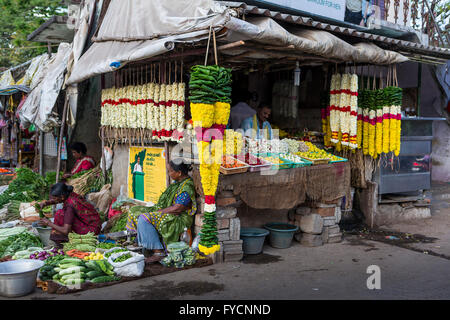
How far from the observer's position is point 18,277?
4.01 metres

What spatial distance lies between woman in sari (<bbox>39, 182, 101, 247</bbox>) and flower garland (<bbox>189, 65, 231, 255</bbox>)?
6.07 feet

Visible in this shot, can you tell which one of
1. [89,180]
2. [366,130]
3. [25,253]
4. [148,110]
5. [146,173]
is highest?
[148,110]

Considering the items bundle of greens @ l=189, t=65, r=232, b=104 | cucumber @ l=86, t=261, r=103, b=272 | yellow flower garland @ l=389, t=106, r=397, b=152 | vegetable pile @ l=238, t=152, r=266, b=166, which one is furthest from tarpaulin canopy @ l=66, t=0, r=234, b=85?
yellow flower garland @ l=389, t=106, r=397, b=152

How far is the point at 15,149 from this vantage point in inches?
518

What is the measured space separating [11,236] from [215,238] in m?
3.19

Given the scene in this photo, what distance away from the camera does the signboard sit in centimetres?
649

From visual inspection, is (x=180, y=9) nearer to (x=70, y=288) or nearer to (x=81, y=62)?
(x=81, y=62)

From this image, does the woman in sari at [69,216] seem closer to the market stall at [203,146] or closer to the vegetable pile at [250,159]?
the market stall at [203,146]

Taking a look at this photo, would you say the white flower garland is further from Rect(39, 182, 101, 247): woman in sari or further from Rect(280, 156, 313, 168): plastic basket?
Rect(39, 182, 101, 247): woman in sari

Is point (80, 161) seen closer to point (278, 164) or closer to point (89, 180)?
point (89, 180)

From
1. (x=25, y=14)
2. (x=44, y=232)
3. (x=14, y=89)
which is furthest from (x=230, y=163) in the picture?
(x=25, y=14)

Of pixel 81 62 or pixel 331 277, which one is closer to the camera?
pixel 331 277

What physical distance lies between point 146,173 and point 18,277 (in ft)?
10.1
